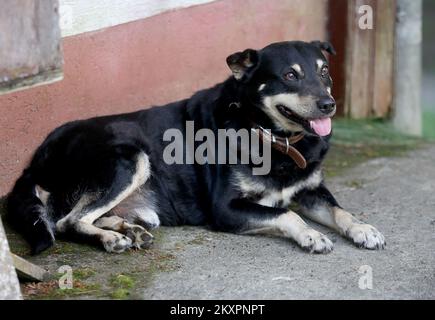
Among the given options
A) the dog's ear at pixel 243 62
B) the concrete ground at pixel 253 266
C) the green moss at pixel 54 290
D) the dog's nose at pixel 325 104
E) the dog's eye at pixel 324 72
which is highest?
the dog's ear at pixel 243 62

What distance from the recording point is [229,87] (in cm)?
556

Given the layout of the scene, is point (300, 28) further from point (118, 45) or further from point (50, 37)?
point (50, 37)

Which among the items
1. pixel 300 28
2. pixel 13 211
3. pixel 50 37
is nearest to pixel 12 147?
pixel 13 211

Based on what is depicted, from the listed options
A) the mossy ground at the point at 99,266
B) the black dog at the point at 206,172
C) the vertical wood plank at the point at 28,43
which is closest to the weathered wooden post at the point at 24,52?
the vertical wood plank at the point at 28,43

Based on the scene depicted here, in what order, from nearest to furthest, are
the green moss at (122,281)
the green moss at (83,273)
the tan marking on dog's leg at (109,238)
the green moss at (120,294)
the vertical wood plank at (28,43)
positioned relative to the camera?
1. the vertical wood plank at (28,43)
2. the green moss at (120,294)
3. the green moss at (122,281)
4. the green moss at (83,273)
5. the tan marking on dog's leg at (109,238)

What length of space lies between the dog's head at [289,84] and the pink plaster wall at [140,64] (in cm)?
114

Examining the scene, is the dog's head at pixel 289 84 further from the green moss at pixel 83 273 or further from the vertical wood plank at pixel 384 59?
the vertical wood plank at pixel 384 59

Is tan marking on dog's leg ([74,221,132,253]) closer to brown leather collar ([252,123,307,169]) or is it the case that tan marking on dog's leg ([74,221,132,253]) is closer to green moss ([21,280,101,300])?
green moss ([21,280,101,300])

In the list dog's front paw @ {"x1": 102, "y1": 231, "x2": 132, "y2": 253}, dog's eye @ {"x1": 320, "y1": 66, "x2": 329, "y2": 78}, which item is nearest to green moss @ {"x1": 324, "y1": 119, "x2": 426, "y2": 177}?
dog's eye @ {"x1": 320, "y1": 66, "x2": 329, "y2": 78}

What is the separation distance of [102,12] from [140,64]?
529 mm

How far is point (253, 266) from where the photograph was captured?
191 inches

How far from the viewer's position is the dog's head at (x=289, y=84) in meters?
5.20
